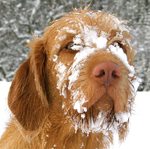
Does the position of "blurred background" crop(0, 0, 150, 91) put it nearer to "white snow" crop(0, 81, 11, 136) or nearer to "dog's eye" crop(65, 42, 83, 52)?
"white snow" crop(0, 81, 11, 136)

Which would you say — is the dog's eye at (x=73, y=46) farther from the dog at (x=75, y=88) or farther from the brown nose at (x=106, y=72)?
the brown nose at (x=106, y=72)

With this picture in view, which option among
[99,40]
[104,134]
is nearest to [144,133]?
[104,134]

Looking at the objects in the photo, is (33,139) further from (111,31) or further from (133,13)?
(133,13)

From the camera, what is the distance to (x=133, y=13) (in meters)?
17.2

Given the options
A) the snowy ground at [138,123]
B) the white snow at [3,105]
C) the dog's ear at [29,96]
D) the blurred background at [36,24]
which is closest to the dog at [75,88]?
the dog's ear at [29,96]

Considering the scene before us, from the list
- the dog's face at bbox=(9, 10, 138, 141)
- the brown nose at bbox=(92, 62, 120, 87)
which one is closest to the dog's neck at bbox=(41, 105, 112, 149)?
the dog's face at bbox=(9, 10, 138, 141)

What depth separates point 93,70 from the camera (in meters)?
3.72

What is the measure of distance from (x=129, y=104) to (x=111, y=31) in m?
0.66

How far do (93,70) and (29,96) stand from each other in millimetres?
979

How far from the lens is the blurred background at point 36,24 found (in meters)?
16.6

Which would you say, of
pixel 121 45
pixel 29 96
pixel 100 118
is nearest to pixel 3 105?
pixel 29 96

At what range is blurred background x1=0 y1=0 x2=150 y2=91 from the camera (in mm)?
16562

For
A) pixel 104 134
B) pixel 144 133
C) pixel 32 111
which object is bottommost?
pixel 144 133

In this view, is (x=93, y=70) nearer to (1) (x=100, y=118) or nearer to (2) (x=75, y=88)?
(2) (x=75, y=88)
